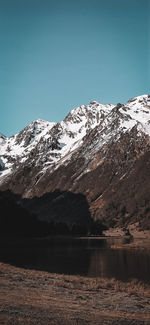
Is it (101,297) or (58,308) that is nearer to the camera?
(58,308)

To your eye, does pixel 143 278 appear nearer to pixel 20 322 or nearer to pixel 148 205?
pixel 20 322

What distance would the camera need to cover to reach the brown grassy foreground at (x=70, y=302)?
59.2 feet

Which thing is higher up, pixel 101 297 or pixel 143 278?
pixel 143 278

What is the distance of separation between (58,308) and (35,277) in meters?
16.6

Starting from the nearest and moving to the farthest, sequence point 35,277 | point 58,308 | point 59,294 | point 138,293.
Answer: point 58,308 < point 59,294 < point 138,293 < point 35,277

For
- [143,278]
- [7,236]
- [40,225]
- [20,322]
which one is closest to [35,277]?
[143,278]

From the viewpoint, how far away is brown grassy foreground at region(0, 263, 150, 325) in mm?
18044

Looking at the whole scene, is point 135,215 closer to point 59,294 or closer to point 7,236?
point 7,236

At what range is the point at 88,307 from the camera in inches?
888

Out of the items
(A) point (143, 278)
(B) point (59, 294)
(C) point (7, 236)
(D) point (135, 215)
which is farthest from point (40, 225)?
(B) point (59, 294)

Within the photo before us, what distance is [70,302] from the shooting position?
23859 mm

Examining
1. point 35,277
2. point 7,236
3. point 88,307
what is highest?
point 7,236

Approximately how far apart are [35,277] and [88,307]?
51.2ft

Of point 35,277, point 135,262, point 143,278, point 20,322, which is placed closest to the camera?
point 20,322
